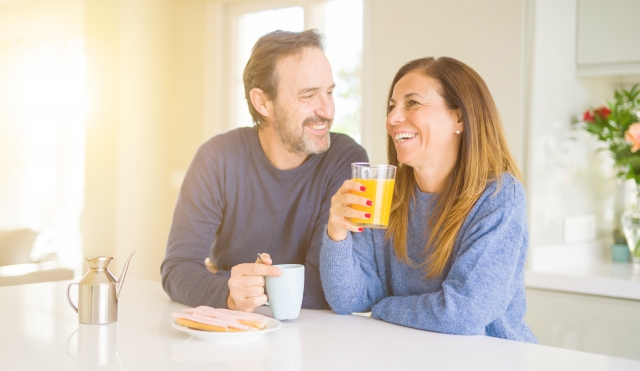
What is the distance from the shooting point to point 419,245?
1608 mm

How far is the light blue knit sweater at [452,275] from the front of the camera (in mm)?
1364

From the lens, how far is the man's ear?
2.06 metres

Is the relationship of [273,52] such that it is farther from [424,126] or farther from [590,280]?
[590,280]

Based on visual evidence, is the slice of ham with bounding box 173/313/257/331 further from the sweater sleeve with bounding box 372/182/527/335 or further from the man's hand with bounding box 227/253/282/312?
the sweater sleeve with bounding box 372/182/527/335

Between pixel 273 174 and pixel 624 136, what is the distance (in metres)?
1.73

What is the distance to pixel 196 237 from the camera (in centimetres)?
181

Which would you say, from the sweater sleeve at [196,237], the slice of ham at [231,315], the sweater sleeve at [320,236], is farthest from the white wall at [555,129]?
the slice of ham at [231,315]

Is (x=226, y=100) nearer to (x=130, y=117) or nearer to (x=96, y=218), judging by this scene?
(x=130, y=117)

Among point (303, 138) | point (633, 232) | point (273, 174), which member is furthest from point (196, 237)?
point (633, 232)

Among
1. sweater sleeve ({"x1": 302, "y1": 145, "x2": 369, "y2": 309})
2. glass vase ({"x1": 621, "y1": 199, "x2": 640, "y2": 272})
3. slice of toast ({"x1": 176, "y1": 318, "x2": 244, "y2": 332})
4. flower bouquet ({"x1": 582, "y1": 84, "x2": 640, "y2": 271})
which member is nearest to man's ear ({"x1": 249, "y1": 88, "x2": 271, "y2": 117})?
sweater sleeve ({"x1": 302, "y1": 145, "x2": 369, "y2": 309})

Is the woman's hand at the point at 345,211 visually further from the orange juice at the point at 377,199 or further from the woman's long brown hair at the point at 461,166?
the woman's long brown hair at the point at 461,166

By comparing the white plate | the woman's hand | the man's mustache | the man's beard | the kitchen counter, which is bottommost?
the kitchen counter

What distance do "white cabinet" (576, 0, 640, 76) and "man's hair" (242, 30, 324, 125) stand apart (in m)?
1.48

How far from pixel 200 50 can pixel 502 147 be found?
3828mm
